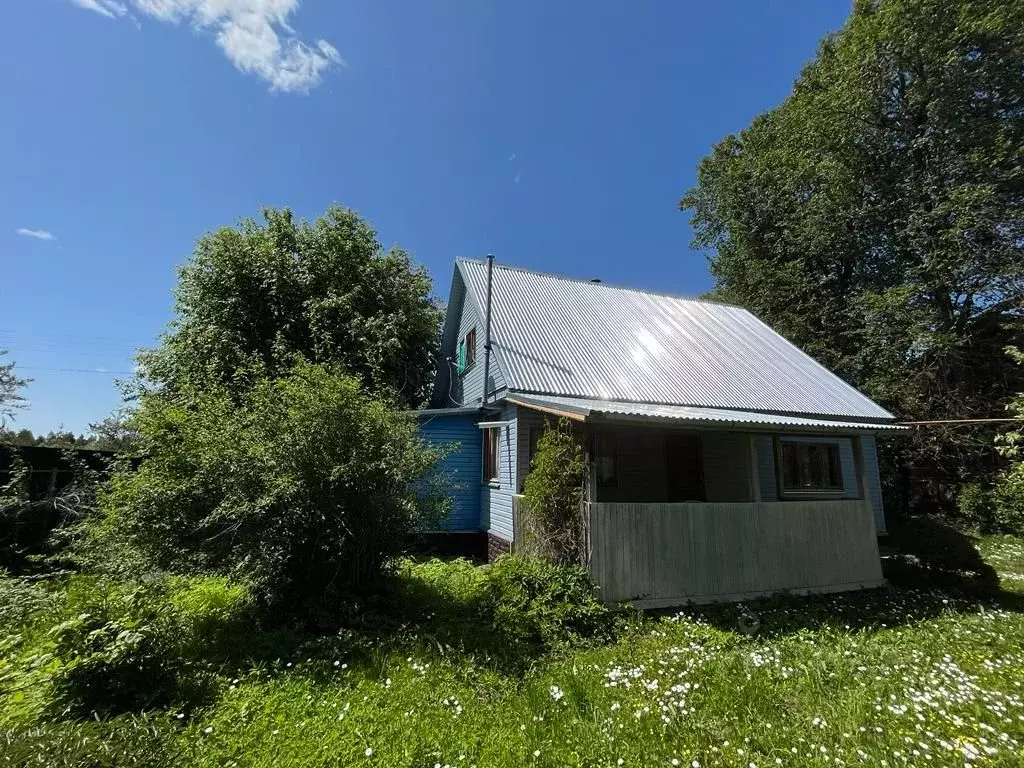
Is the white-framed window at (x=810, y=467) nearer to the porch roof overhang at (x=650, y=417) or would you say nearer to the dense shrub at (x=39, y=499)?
the porch roof overhang at (x=650, y=417)

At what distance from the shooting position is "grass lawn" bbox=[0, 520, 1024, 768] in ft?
11.5

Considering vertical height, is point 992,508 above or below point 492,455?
below

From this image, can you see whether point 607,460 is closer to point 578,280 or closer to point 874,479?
point 578,280

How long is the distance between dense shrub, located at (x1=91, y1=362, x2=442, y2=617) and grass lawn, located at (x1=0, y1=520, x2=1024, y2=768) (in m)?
0.85

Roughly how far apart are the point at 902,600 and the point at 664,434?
5.00 m

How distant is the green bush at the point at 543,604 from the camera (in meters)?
5.61

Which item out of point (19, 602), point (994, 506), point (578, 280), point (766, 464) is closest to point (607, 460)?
point (766, 464)

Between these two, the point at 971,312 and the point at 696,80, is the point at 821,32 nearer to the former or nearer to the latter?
the point at 696,80

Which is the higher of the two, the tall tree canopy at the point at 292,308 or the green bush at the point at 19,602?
the tall tree canopy at the point at 292,308

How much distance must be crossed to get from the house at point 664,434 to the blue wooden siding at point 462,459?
4 centimetres

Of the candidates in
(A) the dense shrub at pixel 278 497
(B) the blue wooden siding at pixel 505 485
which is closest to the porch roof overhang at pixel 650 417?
(B) the blue wooden siding at pixel 505 485

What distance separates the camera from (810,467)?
11.2 metres

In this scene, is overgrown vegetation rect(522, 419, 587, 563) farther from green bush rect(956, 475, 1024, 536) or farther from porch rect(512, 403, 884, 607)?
green bush rect(956, 475, 1024, 536)

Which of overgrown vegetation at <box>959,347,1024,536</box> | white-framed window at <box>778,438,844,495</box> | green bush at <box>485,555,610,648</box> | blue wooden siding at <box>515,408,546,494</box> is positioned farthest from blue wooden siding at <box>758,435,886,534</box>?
green bush at <box>485,555,610,648</box>
